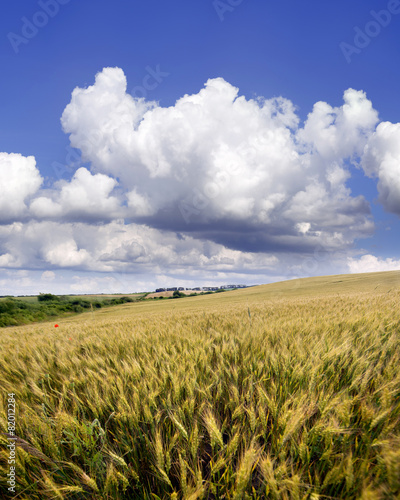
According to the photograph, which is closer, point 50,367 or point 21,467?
point 21,467

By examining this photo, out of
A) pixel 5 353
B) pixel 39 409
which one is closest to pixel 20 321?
pixel 5 353

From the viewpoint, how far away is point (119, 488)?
1339mm

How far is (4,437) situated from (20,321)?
30.2m

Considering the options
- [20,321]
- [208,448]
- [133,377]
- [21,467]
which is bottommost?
[20,321]

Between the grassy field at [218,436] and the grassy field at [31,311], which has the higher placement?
the grassy field at [218,436]

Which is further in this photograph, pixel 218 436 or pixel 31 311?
pixel 31 311

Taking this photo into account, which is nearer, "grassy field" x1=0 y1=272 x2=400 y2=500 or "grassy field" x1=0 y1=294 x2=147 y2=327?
"grassy field" x1=0 y1=272 x2=400 y2=500

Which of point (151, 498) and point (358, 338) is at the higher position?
point (358, 338)

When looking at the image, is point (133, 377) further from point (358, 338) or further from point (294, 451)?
point (358, 338)

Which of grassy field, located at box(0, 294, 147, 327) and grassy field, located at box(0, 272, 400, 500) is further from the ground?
grassy field, located at box(0, 272, 400, 500)

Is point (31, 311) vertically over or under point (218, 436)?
under

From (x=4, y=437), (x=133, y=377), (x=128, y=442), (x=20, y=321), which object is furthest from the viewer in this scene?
(x=20, y=321)

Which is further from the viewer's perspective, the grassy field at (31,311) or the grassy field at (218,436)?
the grassy field at (31,311)

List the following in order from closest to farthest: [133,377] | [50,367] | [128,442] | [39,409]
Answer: [128,442] → [39,409] → [133,377] → [50,367]
